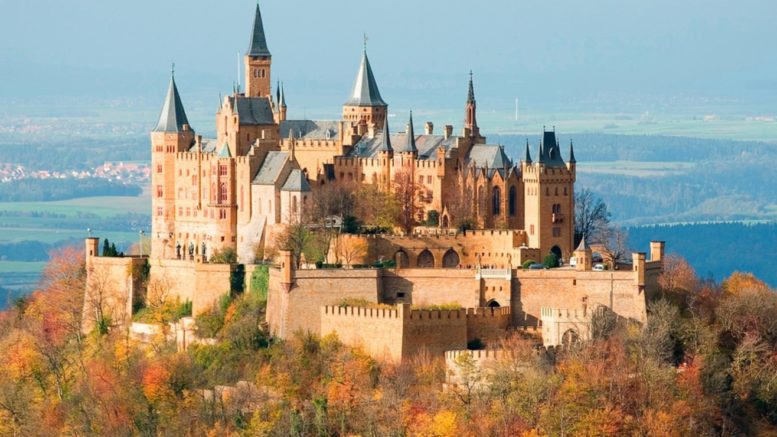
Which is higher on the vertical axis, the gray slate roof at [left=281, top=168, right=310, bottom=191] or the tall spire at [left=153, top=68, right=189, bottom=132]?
A: the tall spire at [left=153, top=68, right=189, bottom=132]

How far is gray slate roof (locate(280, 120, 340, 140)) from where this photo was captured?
81625mm

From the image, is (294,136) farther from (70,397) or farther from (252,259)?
(70,397)

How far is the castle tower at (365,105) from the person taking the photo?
84.2 m

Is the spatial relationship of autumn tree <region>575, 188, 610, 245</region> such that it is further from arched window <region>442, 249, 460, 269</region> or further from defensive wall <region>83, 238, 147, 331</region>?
defensive wall <region>83, 238, 147, 331</region>

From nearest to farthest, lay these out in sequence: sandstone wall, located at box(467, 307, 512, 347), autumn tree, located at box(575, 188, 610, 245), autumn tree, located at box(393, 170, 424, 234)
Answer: sandstone wall, located at box(467, 307, 512, 347) < autumn tree, located at box(575, 188, 610, 245) < autumn tree, located at box(393, 170, 424, 234)

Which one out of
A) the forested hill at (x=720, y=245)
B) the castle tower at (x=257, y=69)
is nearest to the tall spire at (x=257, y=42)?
the castle tower at (x=257, y=69)

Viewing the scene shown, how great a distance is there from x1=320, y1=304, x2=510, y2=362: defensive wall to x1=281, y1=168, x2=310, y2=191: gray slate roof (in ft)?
28.6

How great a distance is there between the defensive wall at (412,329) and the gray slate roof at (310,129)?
546 inches

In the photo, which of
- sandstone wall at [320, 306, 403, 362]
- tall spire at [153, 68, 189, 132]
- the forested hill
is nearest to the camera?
sandstone wall at [320, 306, 403, 362]

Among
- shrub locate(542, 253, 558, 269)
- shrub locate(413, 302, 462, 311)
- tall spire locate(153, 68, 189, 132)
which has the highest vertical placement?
tall spire locate(153, 68, 189, 132)

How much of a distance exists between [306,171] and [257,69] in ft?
17.1

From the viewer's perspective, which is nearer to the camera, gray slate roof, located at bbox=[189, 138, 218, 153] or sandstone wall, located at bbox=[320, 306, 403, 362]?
sandstone wall, located at bbox=[320, 306, 403, 362]

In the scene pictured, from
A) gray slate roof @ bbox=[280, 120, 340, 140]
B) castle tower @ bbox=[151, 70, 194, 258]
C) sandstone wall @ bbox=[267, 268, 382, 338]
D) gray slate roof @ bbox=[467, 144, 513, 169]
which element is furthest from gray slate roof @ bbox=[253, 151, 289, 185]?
sandstone wall @ bbox=[267, 268, 382, 338]

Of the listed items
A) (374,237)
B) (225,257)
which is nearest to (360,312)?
(374,237)
